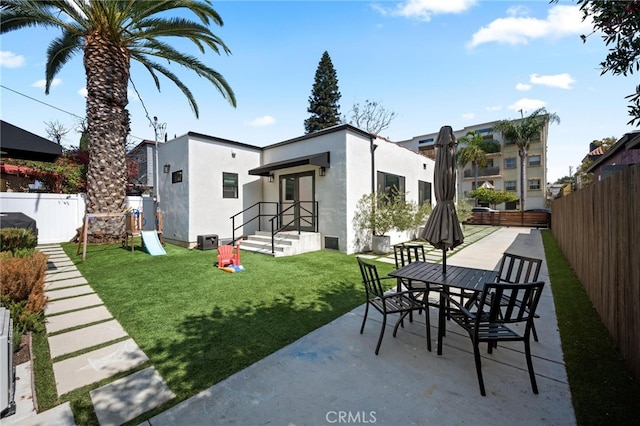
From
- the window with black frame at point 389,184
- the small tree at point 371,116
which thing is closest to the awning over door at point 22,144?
the window with black frame at point 389,184

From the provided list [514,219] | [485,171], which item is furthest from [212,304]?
[485,171]

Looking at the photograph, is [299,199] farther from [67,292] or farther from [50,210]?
[50,210]

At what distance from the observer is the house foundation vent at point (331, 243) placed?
9.25 m

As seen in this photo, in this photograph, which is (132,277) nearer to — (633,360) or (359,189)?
(359,189)

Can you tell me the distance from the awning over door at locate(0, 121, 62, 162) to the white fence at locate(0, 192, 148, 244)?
7.85 meters

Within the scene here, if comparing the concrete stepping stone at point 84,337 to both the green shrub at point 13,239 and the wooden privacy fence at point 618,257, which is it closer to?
the green shrub at point 13,239

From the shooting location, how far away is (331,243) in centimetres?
941

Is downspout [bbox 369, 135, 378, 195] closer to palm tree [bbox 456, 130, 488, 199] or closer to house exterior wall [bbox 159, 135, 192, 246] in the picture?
house exterior wall [bbox 159, 135, 192, 246]

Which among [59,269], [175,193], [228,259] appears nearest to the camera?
[59,269]

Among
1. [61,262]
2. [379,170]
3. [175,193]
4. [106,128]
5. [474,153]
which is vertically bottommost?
[61,262]

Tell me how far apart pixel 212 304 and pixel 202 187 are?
6.79 metres

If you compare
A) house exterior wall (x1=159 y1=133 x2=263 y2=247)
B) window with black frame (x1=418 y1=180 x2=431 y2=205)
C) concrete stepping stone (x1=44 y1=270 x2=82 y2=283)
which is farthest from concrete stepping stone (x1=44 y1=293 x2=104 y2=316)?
window with black frame (x1=418 y1=180 x2=431 y2=205)

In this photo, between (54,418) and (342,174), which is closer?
(54,418)

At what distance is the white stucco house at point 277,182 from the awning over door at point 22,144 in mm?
4815
